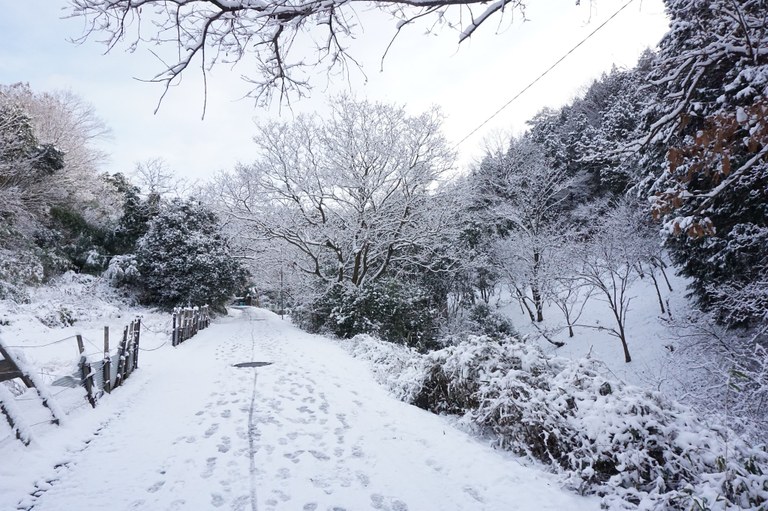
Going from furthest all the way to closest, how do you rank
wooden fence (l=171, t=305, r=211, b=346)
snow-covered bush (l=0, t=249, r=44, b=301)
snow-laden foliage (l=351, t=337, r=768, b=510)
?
wooden fence (l=171, t=305, r=211, b=346) → snow-covered bush (l=0, t=249, r=44, b=301) → snow-laden foliage (l=351, t=337, r=768, b=510)

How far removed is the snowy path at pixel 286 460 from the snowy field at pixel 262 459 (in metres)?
0.01

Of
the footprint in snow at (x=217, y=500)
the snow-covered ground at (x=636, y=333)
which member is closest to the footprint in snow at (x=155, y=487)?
the footprint in snow at (x=217, y=500)

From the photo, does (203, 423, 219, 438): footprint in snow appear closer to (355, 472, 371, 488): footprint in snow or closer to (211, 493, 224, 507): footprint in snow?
(211, 493, 224, 507): footprint in snow

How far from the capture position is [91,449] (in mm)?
3549

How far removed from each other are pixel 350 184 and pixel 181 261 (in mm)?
10112

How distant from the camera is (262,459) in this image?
3.35 metres

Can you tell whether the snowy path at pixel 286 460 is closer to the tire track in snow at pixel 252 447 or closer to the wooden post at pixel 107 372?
the tire track in snow at pixel 252 447

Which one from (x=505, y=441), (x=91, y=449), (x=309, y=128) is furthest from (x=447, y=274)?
(x=91, y=449)

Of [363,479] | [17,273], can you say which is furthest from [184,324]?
[363,479]

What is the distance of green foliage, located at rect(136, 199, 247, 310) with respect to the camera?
17.5 m

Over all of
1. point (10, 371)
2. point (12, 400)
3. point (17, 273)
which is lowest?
point (12, 400)

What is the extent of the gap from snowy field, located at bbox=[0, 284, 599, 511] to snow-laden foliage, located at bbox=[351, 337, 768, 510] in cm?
26

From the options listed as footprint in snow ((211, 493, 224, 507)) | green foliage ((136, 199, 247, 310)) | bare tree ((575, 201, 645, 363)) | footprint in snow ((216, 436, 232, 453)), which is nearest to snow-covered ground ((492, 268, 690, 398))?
bare tree ((575, 201, 645, 363))

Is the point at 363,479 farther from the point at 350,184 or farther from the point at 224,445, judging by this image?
the point at 350,184
